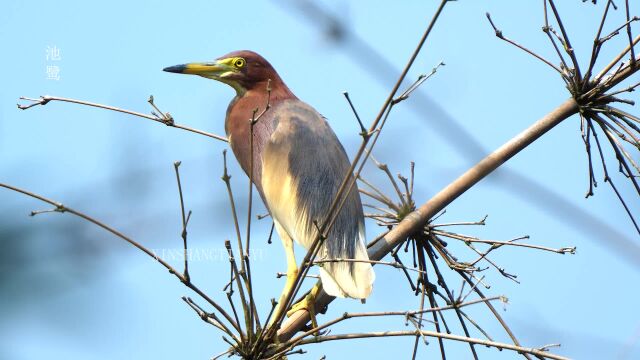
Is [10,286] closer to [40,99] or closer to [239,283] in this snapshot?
[239,283]

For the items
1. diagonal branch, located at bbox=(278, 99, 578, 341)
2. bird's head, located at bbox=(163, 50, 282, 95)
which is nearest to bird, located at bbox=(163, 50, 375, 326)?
bird's head, located at bbox=(163, 50, 282, 95)

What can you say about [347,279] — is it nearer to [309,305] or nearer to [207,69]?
[309,305]

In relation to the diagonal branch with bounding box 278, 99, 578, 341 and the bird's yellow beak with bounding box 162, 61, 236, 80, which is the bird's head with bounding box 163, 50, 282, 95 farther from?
the diagonal branch with bounding box 278, 99, 578, 341

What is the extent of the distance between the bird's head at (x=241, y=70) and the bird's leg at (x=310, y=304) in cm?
125

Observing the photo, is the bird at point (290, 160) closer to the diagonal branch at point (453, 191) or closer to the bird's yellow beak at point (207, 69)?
the bird's yellow beak at point (207, 69)

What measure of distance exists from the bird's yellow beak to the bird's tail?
1.25 metres

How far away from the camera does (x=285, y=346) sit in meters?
2.10

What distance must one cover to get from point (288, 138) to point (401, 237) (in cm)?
91

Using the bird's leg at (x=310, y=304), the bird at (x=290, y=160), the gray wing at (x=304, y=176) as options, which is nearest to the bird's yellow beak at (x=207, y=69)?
the bird at (x=290, y=160)

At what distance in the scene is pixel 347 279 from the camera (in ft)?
8.71

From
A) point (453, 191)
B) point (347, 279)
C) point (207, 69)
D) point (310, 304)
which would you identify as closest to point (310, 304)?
point (310, 304)

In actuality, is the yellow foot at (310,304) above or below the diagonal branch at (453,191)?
below

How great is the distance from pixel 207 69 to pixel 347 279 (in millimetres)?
1410

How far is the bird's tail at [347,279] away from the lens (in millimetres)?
2633
